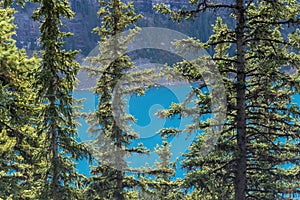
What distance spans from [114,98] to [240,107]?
16.8 ft

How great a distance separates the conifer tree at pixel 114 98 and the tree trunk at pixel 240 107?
4.29m

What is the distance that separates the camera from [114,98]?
42.5ft

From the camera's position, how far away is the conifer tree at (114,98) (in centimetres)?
1289

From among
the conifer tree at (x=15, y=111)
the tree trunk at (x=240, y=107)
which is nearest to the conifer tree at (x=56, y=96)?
the conifer tree at (x=15, y=111)

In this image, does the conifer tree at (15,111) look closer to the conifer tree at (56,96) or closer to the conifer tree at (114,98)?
the conifer tree at (56,96)

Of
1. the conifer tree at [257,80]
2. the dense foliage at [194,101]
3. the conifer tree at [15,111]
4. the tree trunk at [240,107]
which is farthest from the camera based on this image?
the tree trunk at [240,107]

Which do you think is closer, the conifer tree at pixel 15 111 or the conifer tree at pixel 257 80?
the conifer tree at pixel 15 111

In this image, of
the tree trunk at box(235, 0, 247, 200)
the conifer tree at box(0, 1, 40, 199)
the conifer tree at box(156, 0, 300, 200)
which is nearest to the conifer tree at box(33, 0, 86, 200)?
the conifer tree at box(0, 1, 40, 199)

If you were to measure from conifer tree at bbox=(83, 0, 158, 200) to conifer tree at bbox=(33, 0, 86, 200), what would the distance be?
2.95 metres

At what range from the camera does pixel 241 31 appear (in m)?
9.39

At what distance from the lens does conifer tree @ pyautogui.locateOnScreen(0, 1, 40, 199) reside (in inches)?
215

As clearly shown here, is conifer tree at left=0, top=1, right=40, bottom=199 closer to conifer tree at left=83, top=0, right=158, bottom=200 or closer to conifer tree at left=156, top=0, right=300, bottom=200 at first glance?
conifer tree at left=83, top=0, right=158, bottom=200

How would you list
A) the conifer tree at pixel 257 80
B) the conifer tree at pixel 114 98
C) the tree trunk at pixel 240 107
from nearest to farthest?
the conifer tree at pixel 257 80
the tree trunk at pixel 240 107
the conifer tree at pixel 114 98

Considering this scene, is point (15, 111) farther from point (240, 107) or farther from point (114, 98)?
point (240, 107)
